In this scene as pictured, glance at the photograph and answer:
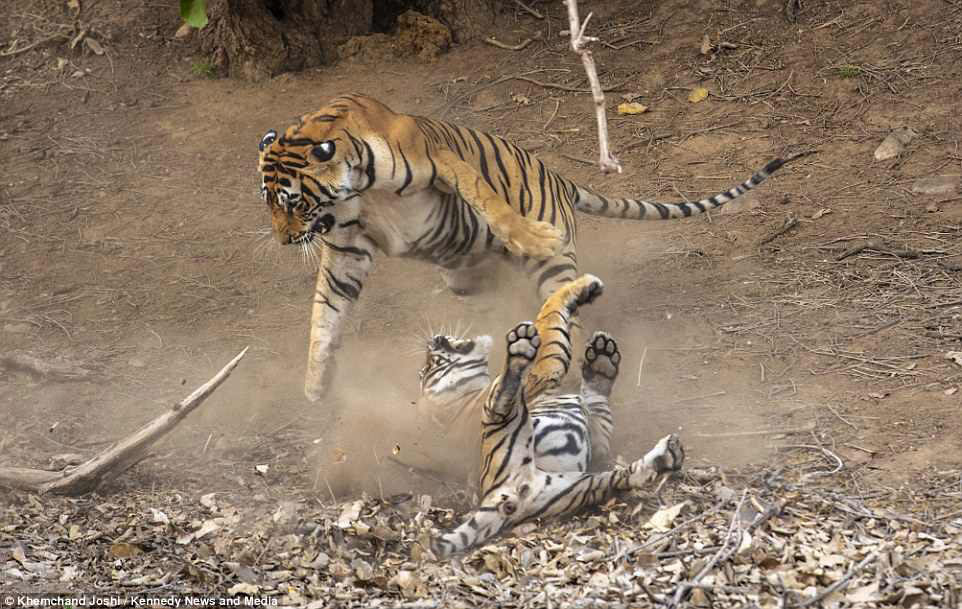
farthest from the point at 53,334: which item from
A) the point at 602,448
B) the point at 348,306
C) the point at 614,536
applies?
the point at 614,536

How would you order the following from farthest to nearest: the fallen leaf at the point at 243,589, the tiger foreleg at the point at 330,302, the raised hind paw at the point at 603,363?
1. the tiger foreleg at the point at 330,302
2. the raised hind paw at the point at 603,363
3. the fallen leaf at the point at 243,589

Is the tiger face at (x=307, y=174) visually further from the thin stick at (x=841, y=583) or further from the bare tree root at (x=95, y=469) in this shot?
the thin stick at (x=841, y=583)

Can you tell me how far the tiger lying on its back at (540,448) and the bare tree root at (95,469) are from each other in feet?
3.95

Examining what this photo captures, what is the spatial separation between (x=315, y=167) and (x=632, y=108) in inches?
148

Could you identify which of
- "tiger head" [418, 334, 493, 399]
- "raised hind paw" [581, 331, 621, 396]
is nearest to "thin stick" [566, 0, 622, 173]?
"raised hind paw" [581, 331, 621, 396]

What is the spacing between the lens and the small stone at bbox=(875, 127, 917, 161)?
6840mm

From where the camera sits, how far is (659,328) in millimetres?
5988

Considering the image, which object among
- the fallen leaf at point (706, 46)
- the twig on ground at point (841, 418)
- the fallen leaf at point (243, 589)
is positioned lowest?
the fallen leaf at point (243, 589)

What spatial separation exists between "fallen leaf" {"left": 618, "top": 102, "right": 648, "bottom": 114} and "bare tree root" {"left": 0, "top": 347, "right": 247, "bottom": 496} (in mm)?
4371

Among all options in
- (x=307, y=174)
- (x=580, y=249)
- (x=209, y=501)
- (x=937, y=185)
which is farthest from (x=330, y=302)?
(x=937, y=185)

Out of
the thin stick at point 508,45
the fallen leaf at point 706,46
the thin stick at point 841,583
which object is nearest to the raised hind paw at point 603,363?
the thin stick at point 841,583

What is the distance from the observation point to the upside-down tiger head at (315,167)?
4.75 metres

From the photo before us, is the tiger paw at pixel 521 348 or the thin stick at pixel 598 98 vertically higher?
the thin stick at pixel 598 98

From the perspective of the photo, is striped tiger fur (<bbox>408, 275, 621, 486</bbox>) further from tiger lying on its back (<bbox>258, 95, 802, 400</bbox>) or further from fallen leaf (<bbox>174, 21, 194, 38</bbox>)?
fallen leaf (<bbox>174, 21, 194, 38</bbox>)
